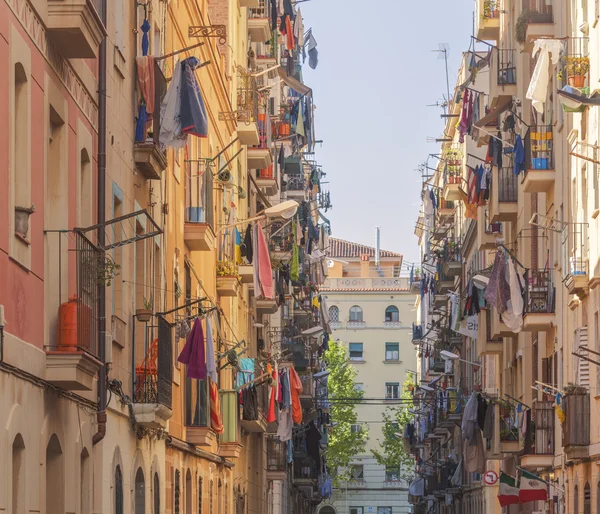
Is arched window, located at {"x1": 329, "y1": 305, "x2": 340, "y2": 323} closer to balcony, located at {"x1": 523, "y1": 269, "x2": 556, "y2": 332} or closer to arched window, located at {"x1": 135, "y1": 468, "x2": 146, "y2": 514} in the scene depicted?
balcony, located at {"x1": 523, "y1": 269, "x2": 556, "y2": 332}

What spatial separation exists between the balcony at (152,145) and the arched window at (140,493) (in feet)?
16.1

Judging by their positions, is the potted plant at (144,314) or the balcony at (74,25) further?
the potted plant at (144,314)

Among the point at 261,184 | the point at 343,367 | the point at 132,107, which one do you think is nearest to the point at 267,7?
the point at 261,184

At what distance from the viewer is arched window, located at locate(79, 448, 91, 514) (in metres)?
20.8

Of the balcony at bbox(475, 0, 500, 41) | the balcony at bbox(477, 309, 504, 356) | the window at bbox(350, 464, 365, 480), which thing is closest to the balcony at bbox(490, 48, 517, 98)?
the balcony at bbox(475, 0, 500, 41)

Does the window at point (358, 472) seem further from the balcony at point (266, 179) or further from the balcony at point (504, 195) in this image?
the balcony at point (504, 195)

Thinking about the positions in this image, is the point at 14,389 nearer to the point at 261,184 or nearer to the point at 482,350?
the point at 482,350

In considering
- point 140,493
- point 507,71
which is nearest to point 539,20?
point 507,71

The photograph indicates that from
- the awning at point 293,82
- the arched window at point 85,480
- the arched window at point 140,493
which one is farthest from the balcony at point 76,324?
the awning at point 293,82

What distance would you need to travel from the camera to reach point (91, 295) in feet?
62.8

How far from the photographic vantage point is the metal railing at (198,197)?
3341cm

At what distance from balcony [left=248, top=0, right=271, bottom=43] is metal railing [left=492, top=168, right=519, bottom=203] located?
10.9 m

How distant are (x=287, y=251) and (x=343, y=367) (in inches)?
2479

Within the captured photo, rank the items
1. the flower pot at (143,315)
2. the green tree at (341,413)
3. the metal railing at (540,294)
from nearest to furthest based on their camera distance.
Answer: the flower pot at (143,315) → the metal railing at (540,294) → the green tree at (341,413)
